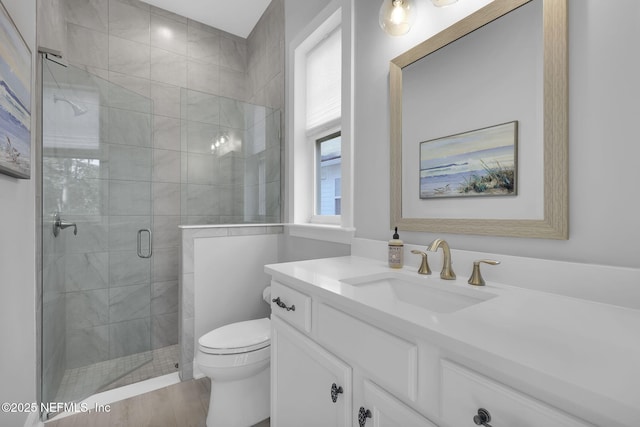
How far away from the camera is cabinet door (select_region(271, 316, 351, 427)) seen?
851 millimetres

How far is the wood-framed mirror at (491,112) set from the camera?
0.83 metres

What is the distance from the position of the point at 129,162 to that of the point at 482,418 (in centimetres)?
242

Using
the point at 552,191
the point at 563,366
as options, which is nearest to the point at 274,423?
the point at 563,366

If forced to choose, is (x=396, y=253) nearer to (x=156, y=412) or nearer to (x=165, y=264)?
(x=156, y=412)

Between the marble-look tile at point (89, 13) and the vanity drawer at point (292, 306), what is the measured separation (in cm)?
277

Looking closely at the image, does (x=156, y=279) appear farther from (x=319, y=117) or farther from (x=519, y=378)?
(x=519, y=378)

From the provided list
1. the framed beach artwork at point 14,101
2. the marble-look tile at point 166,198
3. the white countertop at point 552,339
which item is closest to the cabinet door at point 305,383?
the white countertop at point 552,339

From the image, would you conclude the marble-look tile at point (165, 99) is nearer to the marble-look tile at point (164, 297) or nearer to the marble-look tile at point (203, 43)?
the marble-look tile at point (203, 43)

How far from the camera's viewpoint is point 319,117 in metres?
2.05

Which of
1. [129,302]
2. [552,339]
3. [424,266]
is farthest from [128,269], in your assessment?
[552,339]

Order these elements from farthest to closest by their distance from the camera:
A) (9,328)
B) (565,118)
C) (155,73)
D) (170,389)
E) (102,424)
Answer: (155,73) → (170,389) → (102,424) → (9,328) → (565,118)

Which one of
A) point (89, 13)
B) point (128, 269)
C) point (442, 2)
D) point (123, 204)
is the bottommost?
point (128, 269)

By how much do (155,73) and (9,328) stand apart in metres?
2.29

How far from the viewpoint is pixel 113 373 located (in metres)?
1.87
